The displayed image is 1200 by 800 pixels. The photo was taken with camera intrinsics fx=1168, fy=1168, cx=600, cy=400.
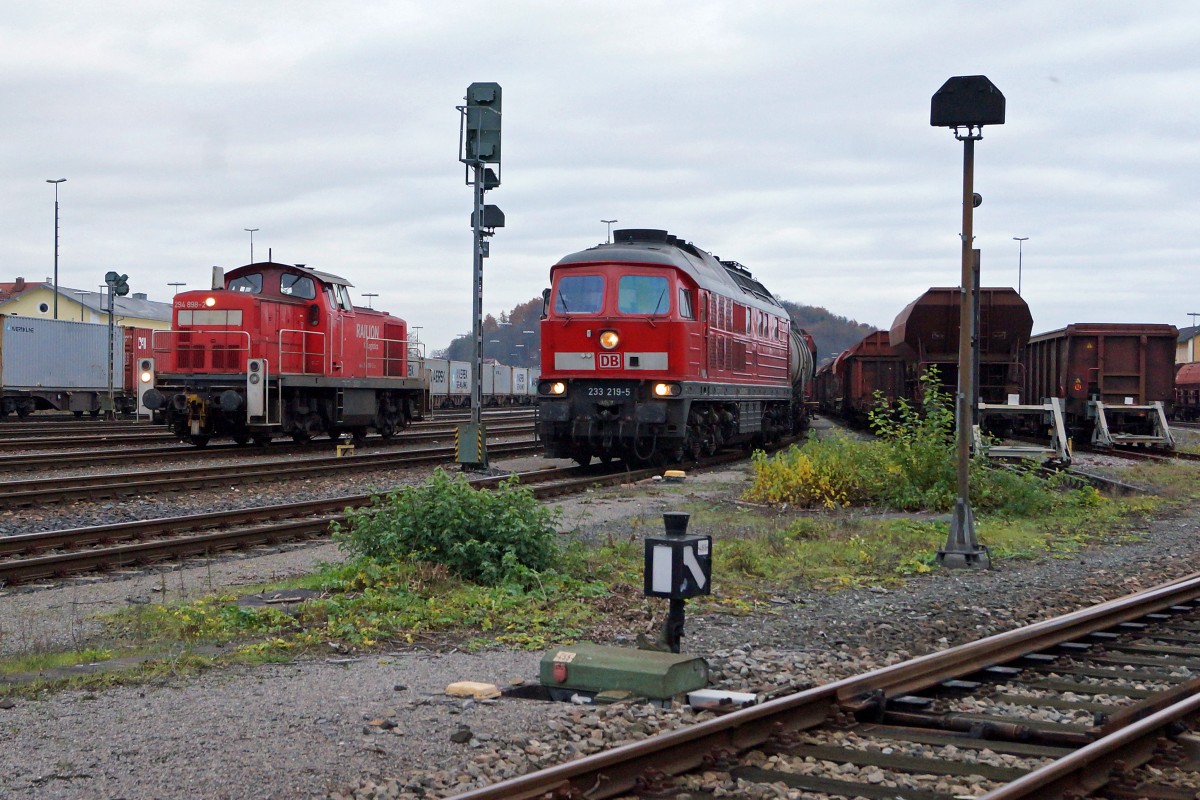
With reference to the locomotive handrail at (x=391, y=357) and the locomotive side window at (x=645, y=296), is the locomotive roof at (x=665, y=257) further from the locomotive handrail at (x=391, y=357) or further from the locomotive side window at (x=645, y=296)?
the locomotive handrail at (x=391, y=357)

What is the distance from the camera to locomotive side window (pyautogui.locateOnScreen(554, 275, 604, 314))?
18.6 metres

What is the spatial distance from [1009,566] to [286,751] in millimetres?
7360

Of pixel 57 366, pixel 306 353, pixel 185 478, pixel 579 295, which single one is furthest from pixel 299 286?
pixel 57 366

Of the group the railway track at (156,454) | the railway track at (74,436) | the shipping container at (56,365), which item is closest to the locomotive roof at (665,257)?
the railway track at (156,454)

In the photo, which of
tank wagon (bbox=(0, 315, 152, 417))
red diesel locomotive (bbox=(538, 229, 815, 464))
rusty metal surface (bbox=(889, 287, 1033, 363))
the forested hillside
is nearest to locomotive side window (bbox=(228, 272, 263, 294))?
red diesel locomotive (bbox=(538, 229, 815, 464))

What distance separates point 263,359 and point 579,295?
615cm

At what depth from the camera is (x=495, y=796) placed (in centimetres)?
394

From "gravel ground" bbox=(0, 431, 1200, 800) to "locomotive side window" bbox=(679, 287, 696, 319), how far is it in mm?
9352

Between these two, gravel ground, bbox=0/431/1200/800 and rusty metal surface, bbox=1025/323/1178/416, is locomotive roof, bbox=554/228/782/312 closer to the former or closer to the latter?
rusty metal surface, bbox=1025/323/1178/416

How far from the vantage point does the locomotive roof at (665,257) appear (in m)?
18.6

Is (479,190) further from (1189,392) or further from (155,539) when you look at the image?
(1189,392)

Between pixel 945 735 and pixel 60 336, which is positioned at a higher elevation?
pixel 60 336

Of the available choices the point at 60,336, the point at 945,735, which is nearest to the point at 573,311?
the point at 945,735

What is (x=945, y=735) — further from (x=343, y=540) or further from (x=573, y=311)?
(x=573, y=311)
